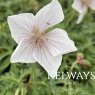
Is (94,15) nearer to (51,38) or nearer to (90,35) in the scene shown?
(90,35)

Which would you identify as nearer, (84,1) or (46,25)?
(46,25)

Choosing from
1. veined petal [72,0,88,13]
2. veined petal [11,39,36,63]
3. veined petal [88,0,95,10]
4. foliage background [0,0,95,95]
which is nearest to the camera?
veined petal [11,39,36,63]

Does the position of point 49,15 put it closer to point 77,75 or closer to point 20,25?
point 20,25

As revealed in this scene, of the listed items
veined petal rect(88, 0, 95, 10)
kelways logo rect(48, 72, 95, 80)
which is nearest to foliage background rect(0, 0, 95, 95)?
kelways logo rect(48, 72, 95, 80)

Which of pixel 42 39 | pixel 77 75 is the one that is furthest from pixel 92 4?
pixel 42 39

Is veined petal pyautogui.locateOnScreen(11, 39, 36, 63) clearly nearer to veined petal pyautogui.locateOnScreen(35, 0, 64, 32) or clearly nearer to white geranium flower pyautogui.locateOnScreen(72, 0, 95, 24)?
veined petal pyautogui.locateOnScreen(35, 0, 64, 32)

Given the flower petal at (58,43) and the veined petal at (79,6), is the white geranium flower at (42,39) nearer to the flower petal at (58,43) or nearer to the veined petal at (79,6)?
the flower petal at (58,43)

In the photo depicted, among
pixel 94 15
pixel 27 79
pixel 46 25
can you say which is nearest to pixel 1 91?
pixel 27 79
